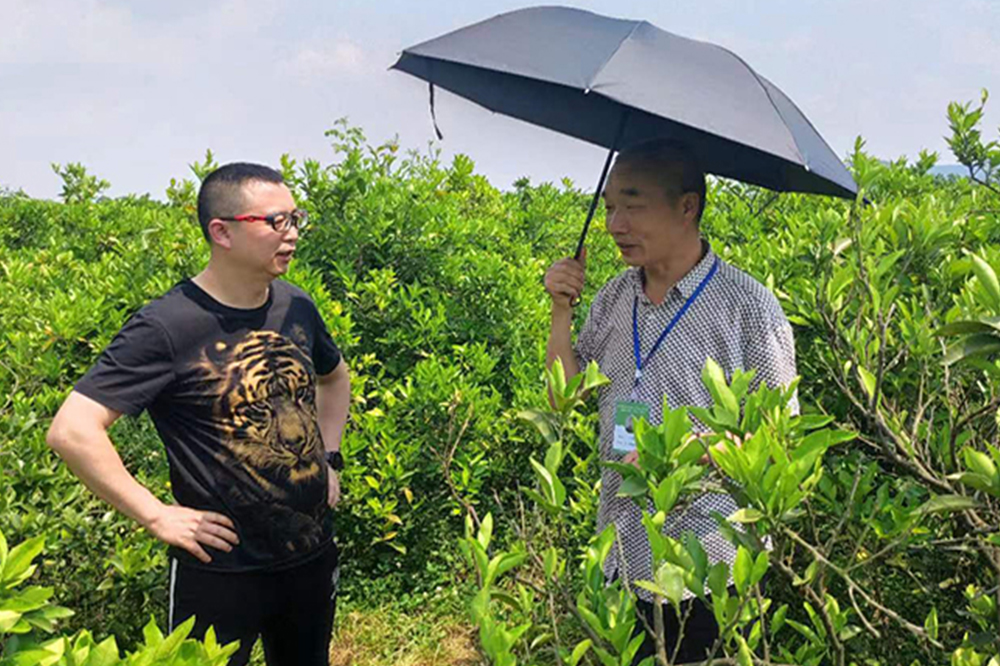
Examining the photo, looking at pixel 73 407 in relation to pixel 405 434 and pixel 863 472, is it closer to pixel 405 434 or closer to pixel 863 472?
pixel 863 472

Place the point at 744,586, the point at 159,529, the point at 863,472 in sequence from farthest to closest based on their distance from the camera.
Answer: the point at 159,529
the point at 863,472
the point at 744,586

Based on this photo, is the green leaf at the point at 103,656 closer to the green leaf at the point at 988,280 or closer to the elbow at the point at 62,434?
the elbow at the point at 62,434

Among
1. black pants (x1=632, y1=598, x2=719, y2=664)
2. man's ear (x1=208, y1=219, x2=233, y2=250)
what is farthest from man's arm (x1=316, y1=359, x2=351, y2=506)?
black pants (x1=632, y1=598, x2=719, y2=664)

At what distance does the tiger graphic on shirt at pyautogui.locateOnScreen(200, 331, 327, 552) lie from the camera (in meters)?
2.31

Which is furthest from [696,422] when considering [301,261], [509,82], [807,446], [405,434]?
[301,261]

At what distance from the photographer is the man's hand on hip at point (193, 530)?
2219 mm

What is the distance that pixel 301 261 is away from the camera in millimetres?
4723

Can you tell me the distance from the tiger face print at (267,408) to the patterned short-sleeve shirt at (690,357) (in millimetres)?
862

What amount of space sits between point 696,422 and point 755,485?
86cm

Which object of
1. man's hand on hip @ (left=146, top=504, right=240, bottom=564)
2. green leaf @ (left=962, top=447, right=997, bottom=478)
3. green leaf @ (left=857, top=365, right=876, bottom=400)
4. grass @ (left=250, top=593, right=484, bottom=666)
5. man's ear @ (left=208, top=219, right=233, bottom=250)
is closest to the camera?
green leaf @ (left=962, top=447, right=997, bottom=478)

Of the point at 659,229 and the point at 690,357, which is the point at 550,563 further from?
the point at 659,229

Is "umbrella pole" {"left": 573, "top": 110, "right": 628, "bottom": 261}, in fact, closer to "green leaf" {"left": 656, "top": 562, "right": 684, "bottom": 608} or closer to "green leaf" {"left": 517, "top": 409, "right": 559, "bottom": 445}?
"green leaf" {"left": 517, "top": 409, "right": 559, "bottom": 445}

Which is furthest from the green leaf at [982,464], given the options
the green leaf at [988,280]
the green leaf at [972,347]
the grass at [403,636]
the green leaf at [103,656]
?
the grass at [403,636]

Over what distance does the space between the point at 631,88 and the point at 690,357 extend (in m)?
0.65
